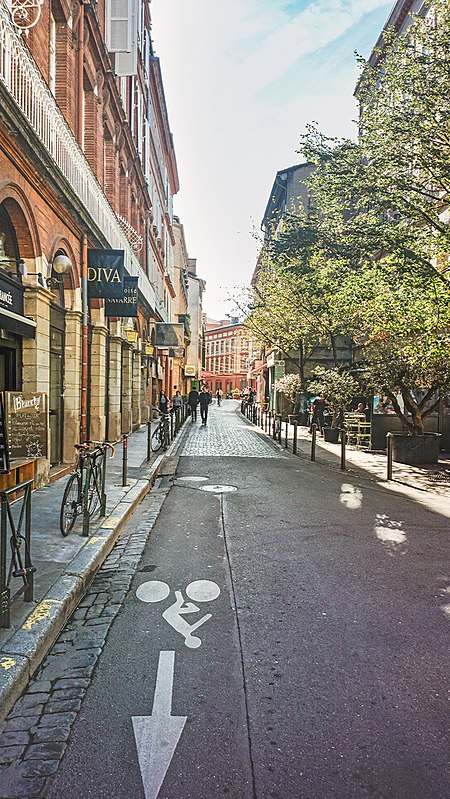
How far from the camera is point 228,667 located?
150 inches

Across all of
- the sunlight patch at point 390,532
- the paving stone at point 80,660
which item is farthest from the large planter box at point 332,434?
the paving stone at point 80,660

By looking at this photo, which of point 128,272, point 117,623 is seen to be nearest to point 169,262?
point 128,272

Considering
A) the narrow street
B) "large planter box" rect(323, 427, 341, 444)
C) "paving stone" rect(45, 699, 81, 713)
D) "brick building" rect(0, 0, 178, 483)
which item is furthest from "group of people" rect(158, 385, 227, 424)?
"paving stone" rect(45, 699, 81, 713)

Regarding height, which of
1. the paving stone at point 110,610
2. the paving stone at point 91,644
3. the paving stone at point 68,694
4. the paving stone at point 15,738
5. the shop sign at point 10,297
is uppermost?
the shop sign at point 10,297

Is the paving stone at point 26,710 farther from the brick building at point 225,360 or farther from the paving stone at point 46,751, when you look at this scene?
the brick building at point 225,360

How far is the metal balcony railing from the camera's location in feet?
25.3

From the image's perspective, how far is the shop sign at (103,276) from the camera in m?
13.4

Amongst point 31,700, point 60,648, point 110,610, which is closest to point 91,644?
point 60,648

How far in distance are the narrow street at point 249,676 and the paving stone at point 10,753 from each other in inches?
1.7

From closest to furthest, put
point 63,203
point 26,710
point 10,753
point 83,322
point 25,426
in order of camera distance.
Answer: point 10,753, point 26,710, point 25,426, point 63,203, point 83,322

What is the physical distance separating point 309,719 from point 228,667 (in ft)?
2.50

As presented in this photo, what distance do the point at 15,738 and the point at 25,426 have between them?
531cm

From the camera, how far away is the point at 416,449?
15062 millimetres

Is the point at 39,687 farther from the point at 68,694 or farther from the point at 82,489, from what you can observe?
the point at 82,489
